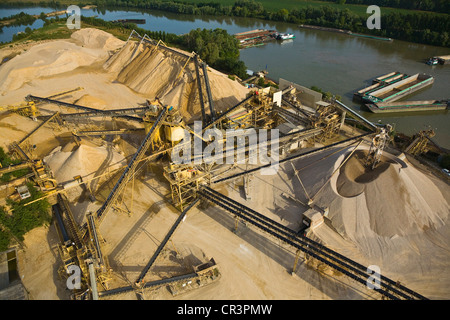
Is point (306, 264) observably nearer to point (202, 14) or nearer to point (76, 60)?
point (76, 60)

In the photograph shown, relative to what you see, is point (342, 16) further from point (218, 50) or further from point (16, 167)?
point (16, 167)

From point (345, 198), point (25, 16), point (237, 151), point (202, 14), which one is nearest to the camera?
point (345, 198)

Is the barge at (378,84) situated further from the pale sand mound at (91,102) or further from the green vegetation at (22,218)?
the green vegetation at (22,218)

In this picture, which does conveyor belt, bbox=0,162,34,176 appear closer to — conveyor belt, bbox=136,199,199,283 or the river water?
conveyor belt, bbox=136,199,199,283

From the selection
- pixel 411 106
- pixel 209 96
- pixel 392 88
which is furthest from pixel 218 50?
pixel 411 106

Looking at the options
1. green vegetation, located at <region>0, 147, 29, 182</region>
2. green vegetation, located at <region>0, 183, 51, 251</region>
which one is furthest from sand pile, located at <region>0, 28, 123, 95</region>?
green vegetation, located at <region>0, 183, 51, 251</region>

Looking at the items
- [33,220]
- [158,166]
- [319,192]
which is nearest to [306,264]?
[319,192]
